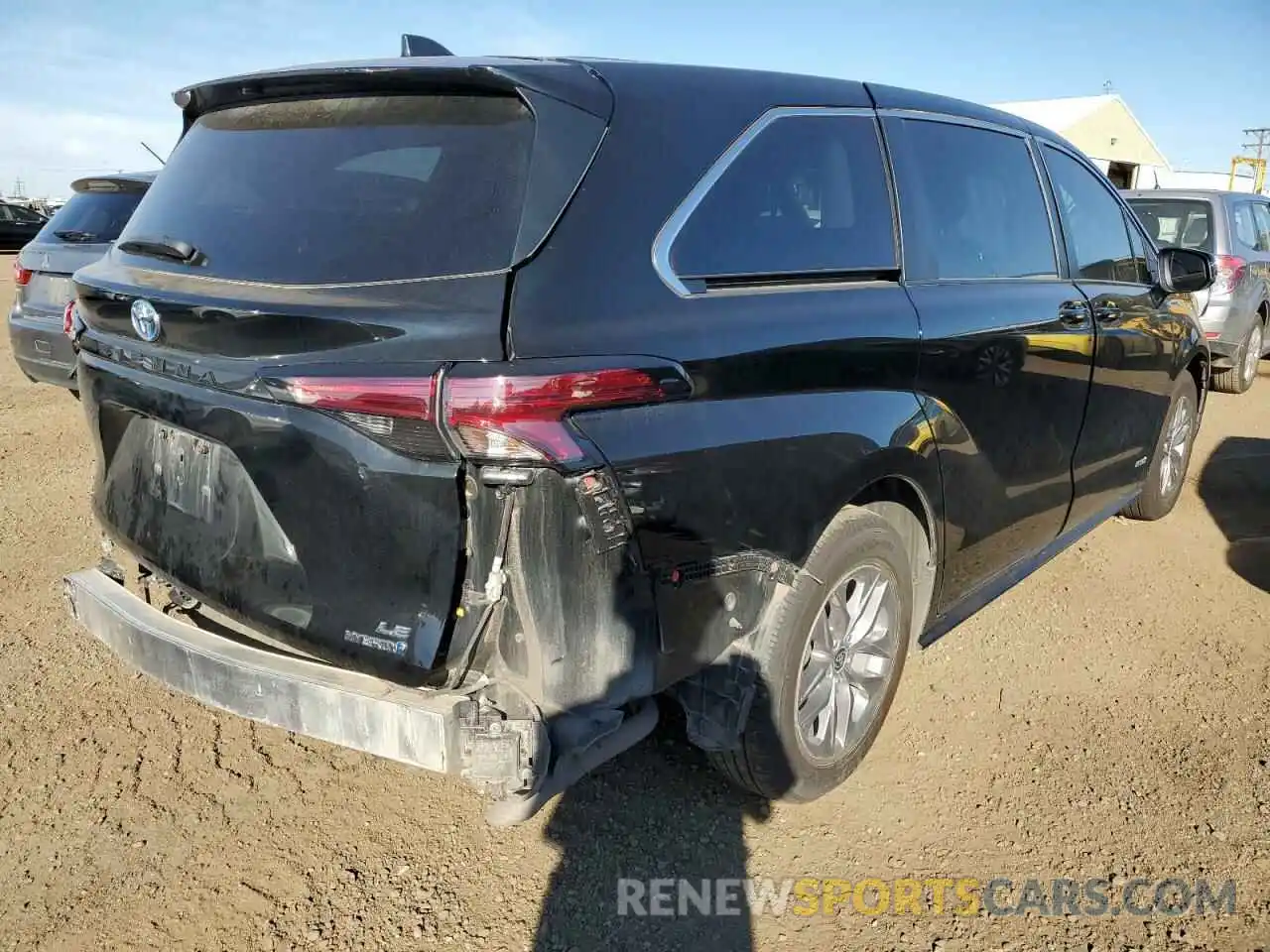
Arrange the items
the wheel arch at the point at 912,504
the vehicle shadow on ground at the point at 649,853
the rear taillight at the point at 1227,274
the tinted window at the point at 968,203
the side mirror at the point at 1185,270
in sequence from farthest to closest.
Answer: the rear taillight at the point at 1227,274, the side mirror at the point at 1185,270, the tinted window at the point at 968,203, the wheel arch at the point at 912,504, the vehicle shadow on ground at the point at 649,853

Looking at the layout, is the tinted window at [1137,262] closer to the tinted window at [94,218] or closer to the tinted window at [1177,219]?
the tinted window at [1177,219]

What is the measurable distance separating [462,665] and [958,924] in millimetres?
1467

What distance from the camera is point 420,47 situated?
9.03ft

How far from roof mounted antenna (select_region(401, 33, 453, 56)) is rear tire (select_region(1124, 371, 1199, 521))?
3.86 metres

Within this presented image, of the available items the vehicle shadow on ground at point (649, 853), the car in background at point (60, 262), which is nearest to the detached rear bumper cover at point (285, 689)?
the vehicle shadow on ground at point (649, 853)

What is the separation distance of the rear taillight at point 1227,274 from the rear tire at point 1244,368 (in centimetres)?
66

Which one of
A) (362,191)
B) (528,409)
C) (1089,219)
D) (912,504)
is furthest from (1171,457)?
(362,191)

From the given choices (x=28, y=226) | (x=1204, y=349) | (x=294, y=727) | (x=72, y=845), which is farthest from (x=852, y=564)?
(x=28, y=226)

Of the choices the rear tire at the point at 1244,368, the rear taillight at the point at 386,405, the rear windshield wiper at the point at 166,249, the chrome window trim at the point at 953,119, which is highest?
the chrome window trim at the point at 953,119

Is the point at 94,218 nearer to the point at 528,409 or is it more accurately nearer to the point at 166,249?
the point at 166,249

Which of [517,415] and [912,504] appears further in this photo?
[912,504]

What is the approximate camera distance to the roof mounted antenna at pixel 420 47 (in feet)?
8.86

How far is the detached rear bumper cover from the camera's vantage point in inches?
76.8

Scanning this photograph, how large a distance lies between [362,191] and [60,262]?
17.9 ft
